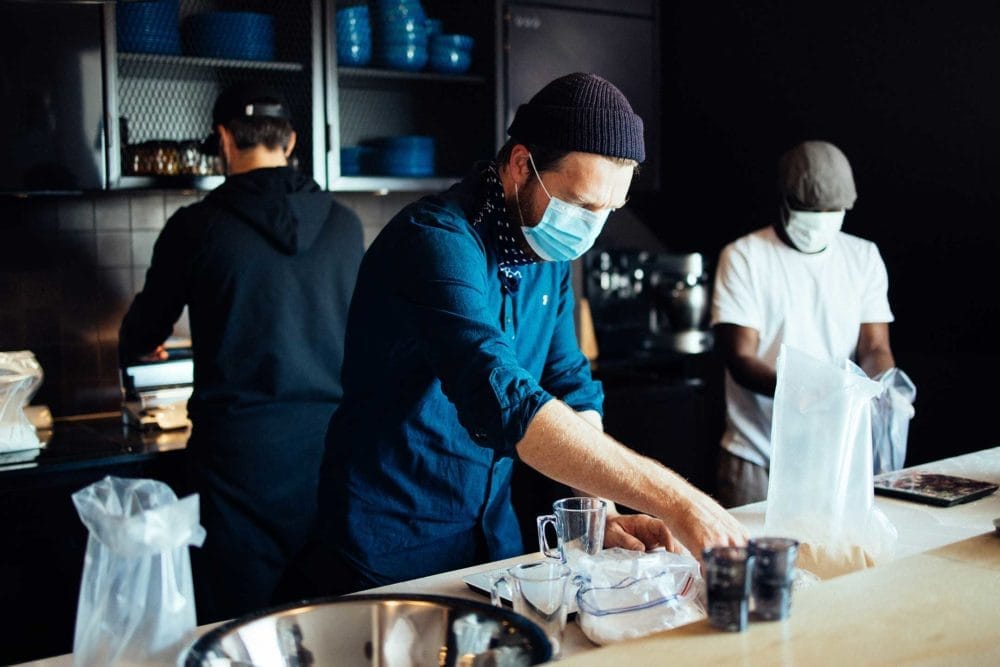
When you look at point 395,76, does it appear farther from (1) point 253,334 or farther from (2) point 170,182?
(1) point 253,334

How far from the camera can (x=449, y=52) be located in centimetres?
420

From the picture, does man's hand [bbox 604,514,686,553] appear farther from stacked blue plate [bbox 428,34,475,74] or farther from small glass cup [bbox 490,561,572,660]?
stacked blue plate [bbox 428,34,475,74]

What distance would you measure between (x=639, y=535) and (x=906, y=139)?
2526mm

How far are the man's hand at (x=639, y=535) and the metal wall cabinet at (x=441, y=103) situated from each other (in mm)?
2343

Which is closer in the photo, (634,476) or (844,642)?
(844,642)

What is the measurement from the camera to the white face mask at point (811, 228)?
320cm

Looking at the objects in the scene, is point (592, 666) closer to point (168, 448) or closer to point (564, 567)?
point (564, 567)

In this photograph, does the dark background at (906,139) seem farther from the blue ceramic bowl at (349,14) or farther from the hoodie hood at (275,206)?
the hoodie hood at (275,206)

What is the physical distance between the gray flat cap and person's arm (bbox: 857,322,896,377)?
1.28 feet

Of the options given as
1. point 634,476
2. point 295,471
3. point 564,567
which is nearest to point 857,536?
point 634,476

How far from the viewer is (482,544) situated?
2.11 metres

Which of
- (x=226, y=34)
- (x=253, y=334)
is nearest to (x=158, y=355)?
(x=253, y=334)

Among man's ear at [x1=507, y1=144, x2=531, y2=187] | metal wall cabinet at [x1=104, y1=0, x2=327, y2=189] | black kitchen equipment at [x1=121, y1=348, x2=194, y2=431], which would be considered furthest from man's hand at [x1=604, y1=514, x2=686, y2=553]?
metal wall cabinet at [x1=104, y1=0, x2=327, y2=189]

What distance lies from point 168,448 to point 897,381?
204cm
